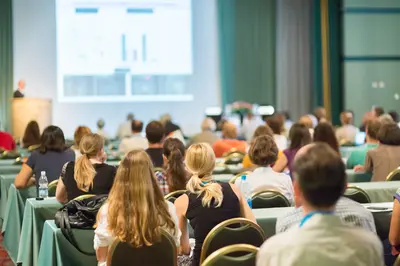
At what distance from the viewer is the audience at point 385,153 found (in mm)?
7090

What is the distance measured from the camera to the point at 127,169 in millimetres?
3887

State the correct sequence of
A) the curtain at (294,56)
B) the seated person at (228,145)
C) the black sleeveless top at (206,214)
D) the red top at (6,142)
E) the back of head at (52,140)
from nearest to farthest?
1. the black sleeveless top at (206,214)
2. the back of head at (52,140)
3. the seated person at (228,145)
4. the red top at (6,142)
5. the curtain at (294,56)

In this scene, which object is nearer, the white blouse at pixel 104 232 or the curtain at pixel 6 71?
the white blouse at pixel 104 232

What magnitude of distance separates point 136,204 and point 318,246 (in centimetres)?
154

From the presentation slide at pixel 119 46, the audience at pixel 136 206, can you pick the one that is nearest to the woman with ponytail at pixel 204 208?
the audience at pixel 136 206

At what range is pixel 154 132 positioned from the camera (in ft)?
25.8

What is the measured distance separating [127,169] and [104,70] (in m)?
12.3

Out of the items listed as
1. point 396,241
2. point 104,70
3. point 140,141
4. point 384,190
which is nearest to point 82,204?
point 396,241

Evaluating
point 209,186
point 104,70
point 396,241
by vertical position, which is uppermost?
point 104,70

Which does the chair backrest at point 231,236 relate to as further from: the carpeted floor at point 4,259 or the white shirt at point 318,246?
the carpeted floor at point 4,259

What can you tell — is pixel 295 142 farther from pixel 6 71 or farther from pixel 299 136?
pixel 6 71

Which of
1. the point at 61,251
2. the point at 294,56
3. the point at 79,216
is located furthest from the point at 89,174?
the point at 294,56

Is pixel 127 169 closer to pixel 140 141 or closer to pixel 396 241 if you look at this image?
pixel 396 241

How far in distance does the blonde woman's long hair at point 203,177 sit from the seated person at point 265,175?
120cm
